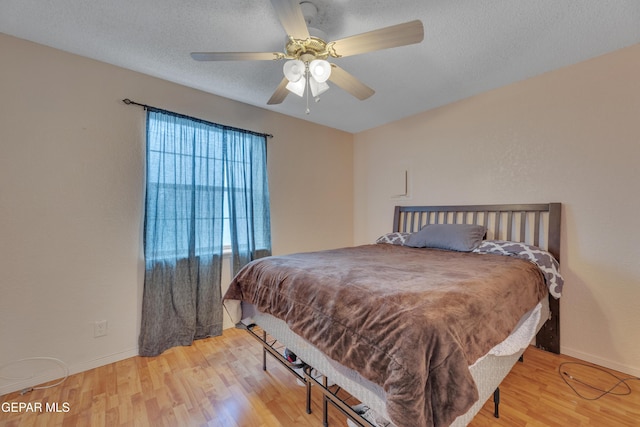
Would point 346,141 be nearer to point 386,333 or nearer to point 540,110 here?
point 540,110

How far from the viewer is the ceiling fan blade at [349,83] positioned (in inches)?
65.7

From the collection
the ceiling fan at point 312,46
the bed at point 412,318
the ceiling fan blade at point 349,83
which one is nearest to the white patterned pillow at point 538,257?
the bed at point 412,318

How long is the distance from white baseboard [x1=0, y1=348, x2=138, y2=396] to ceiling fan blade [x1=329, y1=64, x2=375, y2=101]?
2.66 metres

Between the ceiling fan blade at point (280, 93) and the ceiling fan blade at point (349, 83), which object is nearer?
the ceiling fan blade at point (349, 83)

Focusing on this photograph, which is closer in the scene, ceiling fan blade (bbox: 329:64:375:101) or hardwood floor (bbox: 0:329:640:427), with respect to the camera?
hardwood floor (bbox: 0:329:640:427)

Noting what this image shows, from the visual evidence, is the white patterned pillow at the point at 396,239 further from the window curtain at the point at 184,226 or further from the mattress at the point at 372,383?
the window curtain at the point at 184,226

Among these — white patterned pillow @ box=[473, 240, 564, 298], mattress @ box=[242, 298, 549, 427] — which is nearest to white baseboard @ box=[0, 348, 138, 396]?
mattress @ box=[242, 298, 549, 427]

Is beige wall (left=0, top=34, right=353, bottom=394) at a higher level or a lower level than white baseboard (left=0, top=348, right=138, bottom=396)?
higher

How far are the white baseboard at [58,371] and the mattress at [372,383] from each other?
4.33 ft

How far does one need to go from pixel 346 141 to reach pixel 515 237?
2483mm

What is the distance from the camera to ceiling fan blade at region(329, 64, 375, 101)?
1668 millimetres

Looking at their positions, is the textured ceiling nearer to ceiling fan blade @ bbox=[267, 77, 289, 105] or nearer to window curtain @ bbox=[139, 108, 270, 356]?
ceiling fan blade @ bbox=[267, 77, 289, 105]

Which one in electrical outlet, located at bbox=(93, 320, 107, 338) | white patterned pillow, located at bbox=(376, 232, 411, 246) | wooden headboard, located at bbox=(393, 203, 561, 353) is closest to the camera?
electrical outlet, located at bbox=(93, 320, 107, 338)

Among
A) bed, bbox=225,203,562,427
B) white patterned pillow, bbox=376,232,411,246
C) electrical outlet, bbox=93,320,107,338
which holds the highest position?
white patterned pillow, bbox=376,232,411,246
